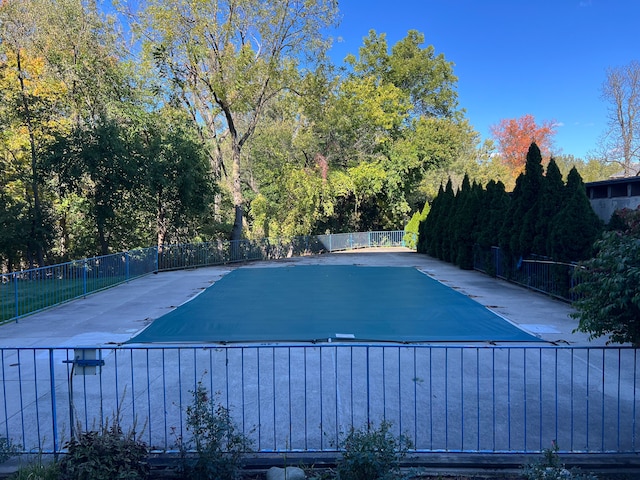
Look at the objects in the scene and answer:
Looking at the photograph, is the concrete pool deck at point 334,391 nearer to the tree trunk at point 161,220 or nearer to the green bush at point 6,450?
the green bush at point 6,450

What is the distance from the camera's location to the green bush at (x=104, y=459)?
3.22 meters

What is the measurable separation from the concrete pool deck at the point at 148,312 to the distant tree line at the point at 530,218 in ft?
4.52

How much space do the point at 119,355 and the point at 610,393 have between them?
23.6 ft

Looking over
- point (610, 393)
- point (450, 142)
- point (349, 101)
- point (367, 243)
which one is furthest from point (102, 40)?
point (610, 393)

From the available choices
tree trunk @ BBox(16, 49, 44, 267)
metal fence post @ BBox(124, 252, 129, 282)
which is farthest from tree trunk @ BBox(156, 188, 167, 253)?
metal fence post @ BBox(124, 252, 129, 282)

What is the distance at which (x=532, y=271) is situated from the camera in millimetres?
13648

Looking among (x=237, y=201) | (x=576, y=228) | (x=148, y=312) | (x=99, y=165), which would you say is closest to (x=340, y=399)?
(x=148, y=312)

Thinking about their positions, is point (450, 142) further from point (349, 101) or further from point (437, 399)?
point (437, 399)

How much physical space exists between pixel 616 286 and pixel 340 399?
A: 10.7ft

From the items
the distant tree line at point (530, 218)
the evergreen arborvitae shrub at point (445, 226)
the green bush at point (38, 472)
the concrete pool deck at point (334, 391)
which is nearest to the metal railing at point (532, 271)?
the distant tree line at point (530, 218)

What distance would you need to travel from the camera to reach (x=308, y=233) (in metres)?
29.8

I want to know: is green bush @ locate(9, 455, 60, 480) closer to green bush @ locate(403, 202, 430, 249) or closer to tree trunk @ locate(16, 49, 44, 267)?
tree trunk @ locate(16, 49, 44, 267)

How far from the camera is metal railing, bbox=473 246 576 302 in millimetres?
11336

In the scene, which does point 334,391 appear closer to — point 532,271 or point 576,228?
point 576,228
